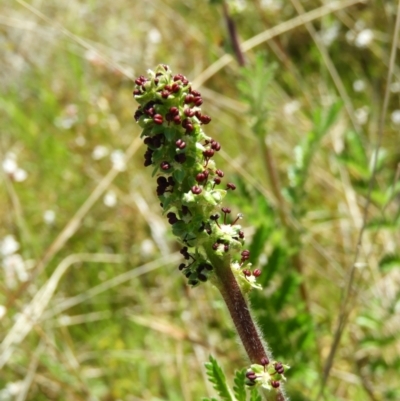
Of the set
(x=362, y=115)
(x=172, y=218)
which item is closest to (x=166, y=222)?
(x=362, y=115)

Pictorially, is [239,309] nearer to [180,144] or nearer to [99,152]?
[180,144]

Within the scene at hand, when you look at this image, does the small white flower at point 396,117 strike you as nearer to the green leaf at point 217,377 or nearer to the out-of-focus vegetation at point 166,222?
the out-of-focus vegetation at point 166,222

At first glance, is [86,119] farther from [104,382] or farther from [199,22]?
[104,382]

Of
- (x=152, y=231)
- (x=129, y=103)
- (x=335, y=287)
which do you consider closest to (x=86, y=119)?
(x=129, y=103)

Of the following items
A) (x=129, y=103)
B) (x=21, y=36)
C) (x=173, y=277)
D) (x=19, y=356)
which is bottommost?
(x=19, y=356)

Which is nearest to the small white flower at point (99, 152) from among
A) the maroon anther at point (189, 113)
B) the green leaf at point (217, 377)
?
the green leaf at point (217, 377)

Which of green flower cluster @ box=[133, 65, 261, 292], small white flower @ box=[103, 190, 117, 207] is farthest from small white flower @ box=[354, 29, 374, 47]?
green flower cluster @ box=[133, 65, 261, 292]
